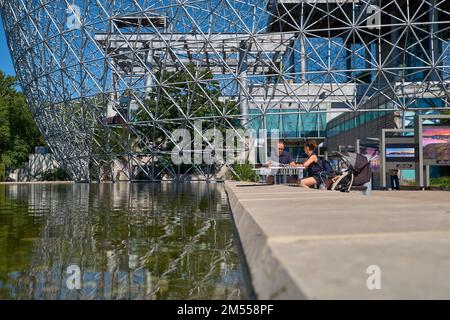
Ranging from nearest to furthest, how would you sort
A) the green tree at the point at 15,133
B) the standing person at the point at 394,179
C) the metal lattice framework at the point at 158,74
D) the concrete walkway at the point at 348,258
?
1. the concrete walkway at the point at 348,258
2. the standing person at the point at 394,179
3. the metal lattice framework at the point at 158,74
4. the green tree at the point at 15,133

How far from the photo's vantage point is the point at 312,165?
8969 mm

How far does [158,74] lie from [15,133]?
92.4 feet

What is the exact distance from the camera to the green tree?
43.9 metres

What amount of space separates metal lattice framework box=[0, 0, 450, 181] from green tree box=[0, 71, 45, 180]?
1631 cm

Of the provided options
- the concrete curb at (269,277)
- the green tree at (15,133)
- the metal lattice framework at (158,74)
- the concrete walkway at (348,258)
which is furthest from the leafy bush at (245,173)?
the green tree at (15,133)

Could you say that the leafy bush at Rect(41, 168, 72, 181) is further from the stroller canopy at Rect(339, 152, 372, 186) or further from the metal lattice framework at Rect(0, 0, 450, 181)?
the stroller canopy at Rect(339, 152, 372, 186)

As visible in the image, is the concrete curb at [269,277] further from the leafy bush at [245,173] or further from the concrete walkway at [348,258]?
the leafy bush at [245,173]

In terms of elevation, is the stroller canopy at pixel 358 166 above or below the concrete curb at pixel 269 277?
above

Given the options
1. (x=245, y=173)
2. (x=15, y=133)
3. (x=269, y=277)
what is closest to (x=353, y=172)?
(x=269, y=277)

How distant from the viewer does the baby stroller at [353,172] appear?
7863 mm

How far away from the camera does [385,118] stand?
2367 centimetres

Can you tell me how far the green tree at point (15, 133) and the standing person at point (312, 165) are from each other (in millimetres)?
40034

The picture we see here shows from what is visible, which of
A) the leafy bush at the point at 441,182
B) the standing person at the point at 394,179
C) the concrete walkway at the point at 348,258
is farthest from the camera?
the standing person at the point at 394,179

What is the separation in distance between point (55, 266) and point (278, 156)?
848cm
